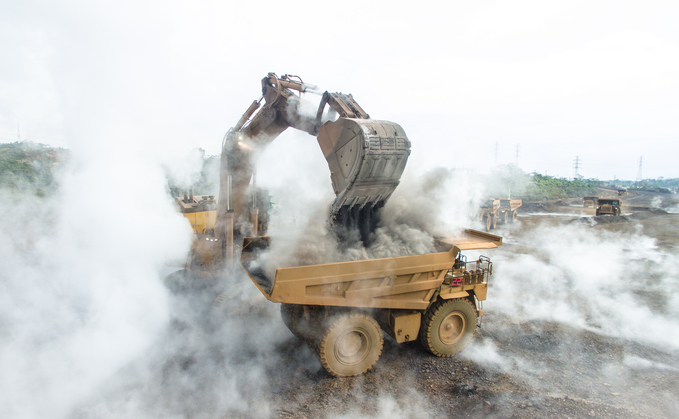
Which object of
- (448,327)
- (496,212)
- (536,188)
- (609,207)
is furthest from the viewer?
(536,188)

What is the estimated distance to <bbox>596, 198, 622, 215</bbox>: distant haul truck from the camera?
1006 inches

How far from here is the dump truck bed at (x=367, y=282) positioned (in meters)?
4.68

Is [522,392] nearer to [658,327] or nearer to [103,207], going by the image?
[658,327]

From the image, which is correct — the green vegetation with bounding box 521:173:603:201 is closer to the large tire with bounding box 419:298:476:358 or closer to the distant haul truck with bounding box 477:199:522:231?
the distant haul truck with bounding box 477:199:522:231

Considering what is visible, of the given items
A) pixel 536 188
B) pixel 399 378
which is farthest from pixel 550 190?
pixel 399 378

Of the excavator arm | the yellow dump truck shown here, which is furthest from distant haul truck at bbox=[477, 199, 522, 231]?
the excavator arm

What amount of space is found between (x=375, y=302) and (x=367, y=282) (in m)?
0.33

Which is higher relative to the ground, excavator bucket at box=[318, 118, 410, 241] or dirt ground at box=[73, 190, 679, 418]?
excavator bucket at box=[318, 118, 410, 241]

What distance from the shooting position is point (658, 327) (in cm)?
705

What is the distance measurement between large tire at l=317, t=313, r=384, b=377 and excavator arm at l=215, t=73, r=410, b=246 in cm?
154

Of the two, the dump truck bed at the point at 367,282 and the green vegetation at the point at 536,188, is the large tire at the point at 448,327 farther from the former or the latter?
the green vegetation at the point at 536,188

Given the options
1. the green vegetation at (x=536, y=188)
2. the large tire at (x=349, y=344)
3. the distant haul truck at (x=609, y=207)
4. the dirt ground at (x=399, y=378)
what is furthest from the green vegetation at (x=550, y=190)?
the large tire at (x=349, y=344)

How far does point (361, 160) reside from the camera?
17.0 feet

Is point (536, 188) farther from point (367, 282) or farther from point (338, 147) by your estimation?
point (367, 282)
